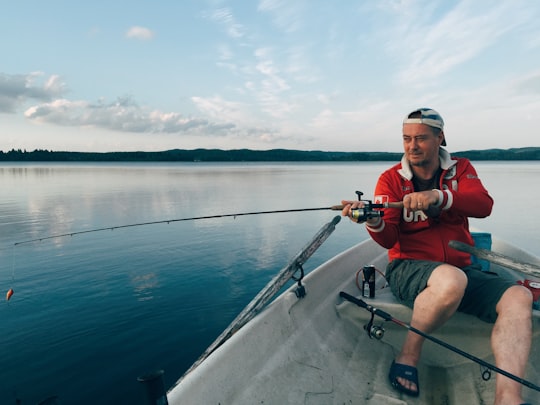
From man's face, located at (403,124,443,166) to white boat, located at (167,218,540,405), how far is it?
1.38 meters

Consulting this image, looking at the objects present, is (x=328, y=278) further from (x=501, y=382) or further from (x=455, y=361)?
(x=501, y=382)

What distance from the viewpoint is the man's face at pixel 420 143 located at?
3.43 metres

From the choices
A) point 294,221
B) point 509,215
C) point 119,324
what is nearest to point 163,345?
point 119,324

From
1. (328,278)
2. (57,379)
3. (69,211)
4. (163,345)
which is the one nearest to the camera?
(328,278)

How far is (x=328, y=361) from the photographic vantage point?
3.35 metres

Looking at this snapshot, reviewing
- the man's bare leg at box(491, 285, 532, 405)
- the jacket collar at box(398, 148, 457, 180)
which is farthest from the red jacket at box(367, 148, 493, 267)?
the man's bare leg at box(491, 285, 532, 405)

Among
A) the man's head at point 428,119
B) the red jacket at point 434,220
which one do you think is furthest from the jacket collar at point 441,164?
the man's head at point 428,119

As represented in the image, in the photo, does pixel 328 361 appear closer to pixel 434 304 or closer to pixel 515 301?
pixel 434 304

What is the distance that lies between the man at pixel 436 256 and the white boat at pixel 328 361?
29 cm

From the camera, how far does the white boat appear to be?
2551mm

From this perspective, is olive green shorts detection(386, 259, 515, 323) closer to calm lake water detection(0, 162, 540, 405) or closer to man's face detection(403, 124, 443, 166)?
man's face detection(403, 124, 443, 166)

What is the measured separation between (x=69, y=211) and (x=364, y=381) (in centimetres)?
1995

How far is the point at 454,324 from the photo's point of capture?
346 cm

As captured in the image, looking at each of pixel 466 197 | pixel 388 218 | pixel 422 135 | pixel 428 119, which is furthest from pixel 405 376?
pixel 428 119
